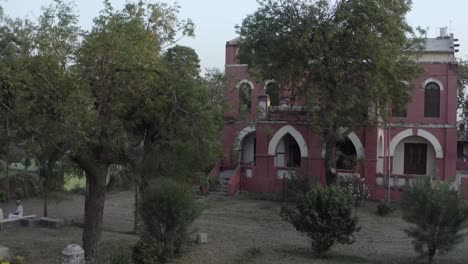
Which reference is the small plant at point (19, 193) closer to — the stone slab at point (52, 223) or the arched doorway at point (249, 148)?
the stone slab at point (52, 223)

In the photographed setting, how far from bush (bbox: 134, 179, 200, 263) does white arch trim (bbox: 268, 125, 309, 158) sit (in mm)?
15699

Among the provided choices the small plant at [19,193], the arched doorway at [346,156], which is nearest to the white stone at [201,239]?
the arched doorway at [346,156]

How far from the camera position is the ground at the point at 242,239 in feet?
41.6

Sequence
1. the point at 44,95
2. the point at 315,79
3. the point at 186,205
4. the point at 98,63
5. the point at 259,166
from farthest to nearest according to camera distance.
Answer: the point at 259,166, the point at 315,79, the point at 186,205, the point at 98,63, the point at 44,95

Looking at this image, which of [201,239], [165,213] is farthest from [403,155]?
[165,213]

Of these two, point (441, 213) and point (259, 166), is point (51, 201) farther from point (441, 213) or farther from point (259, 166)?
point (441, 213)

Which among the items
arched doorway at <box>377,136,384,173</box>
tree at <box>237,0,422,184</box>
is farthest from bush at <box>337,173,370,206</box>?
arched doorway at <box>377,136,384,173</box>

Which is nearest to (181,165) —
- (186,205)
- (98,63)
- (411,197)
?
(186,205)

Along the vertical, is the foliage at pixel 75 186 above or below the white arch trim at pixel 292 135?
below

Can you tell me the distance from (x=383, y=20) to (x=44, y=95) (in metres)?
14.8

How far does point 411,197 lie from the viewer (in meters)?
12.3

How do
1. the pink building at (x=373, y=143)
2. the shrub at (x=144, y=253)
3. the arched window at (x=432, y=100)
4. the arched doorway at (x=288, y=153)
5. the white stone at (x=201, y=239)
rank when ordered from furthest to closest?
1. the arched doorway at (x=288, y=153)
2. the arched window at (x=432, y=100)
3. the pink building at (x=373, y=143)
4. the white stone at (x=201, y=239)
5. the shrub at (x=144, y=253)

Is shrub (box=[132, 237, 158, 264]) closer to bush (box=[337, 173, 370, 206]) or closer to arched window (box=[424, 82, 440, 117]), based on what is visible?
bush (box=[337, 173, 370, 206])

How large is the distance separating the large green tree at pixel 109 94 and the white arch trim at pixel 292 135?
15881 mm
